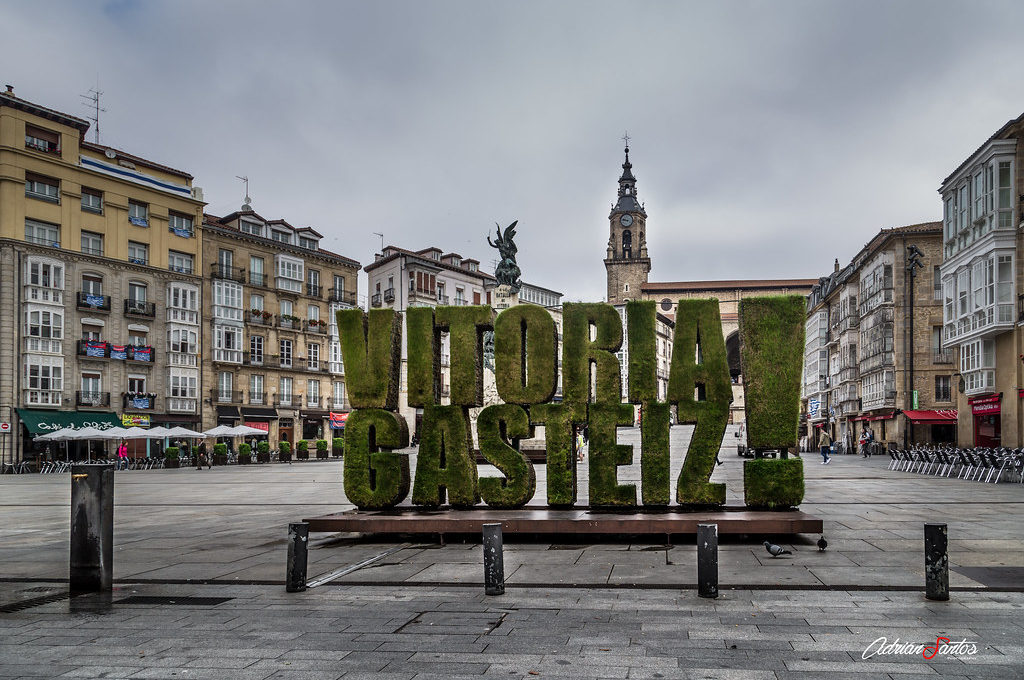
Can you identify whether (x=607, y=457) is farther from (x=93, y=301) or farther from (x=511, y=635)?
(x=93, y=301)

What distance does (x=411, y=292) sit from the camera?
79438 mm

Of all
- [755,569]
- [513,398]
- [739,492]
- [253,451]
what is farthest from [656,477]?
[253,451]

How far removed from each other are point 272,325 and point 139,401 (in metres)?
14.0

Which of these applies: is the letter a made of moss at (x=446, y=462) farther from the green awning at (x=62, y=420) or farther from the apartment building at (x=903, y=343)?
the apartment building at (x=903, y=343)

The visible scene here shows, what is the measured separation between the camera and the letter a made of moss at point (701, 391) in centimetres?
1412

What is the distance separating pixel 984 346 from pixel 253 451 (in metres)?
42.8

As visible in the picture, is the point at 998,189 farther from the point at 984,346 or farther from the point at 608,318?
the point at 608,318

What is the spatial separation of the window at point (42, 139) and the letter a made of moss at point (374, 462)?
142ft

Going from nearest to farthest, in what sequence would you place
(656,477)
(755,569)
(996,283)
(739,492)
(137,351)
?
1. (755,569)
2. (656,477)
3. (739,492)
4. (996,283)
5. (137,351)

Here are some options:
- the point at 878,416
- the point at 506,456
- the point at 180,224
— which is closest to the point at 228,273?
the point at 180,224

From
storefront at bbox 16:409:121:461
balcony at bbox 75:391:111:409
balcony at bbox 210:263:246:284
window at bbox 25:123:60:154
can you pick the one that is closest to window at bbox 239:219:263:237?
balcony at bbox 210:263:246:284

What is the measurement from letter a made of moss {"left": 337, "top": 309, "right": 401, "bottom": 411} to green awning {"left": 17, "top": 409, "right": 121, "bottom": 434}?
37.6 meters

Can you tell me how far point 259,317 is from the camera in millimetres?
64188

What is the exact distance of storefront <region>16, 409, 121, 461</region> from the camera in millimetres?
46844
